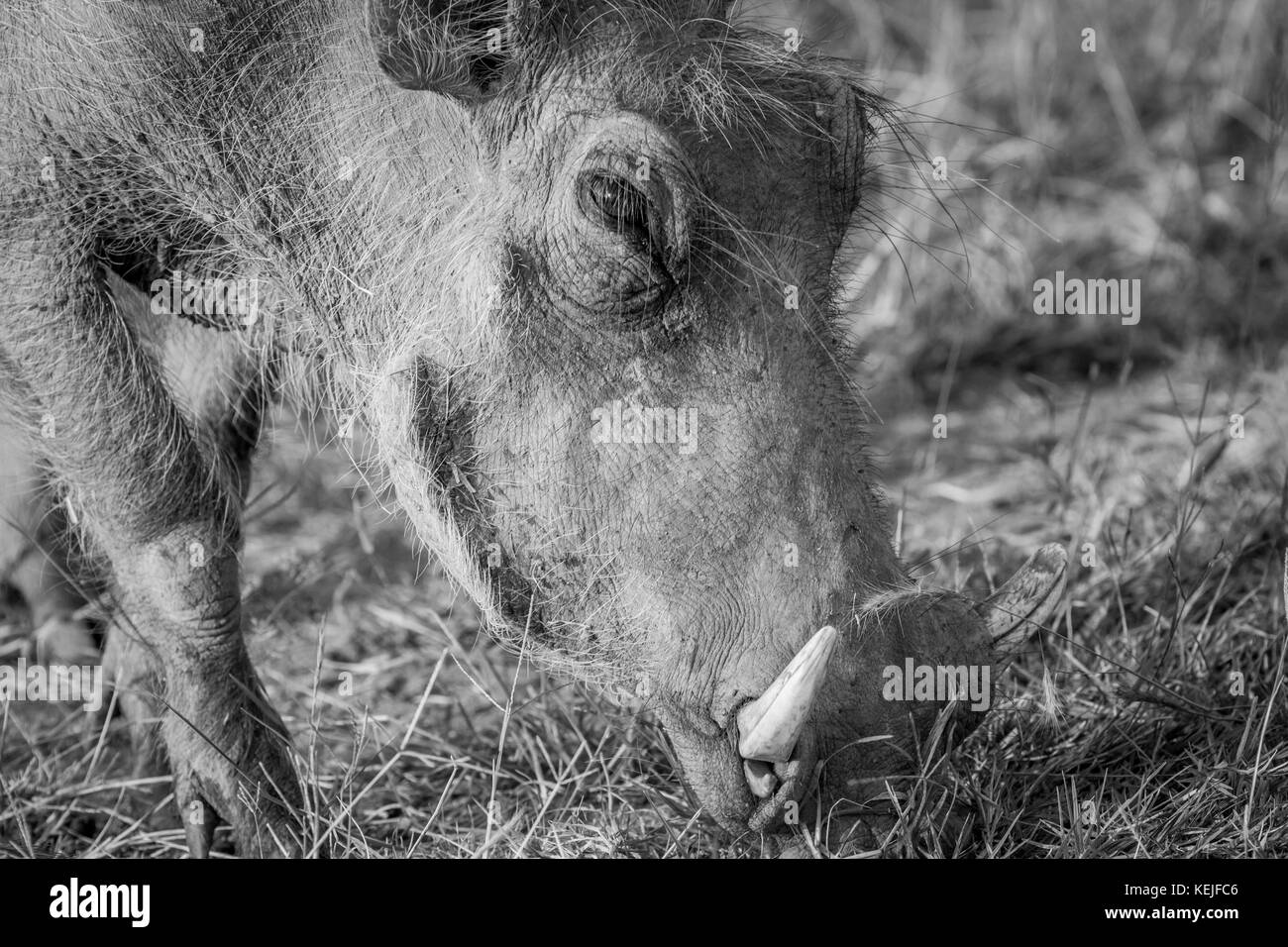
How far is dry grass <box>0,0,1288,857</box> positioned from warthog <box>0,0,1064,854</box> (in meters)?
0.24

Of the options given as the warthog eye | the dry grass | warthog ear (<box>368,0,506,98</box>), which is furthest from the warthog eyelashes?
the dry grass

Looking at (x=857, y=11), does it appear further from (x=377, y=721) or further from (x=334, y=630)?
(x=377, y=721)

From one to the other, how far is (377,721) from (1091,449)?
2258mm

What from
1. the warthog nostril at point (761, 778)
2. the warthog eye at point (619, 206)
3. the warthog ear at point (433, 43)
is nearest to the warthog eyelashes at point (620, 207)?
the warthog eye at point (619, 206)

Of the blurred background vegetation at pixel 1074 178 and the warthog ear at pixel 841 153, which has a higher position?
the blurred background vegetation at pixel 1074 178

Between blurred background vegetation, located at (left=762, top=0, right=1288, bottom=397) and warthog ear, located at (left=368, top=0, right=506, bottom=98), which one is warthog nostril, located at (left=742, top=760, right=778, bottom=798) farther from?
blurred background vegetation, located at (left=762, top=0, right=1288, bottom=397)

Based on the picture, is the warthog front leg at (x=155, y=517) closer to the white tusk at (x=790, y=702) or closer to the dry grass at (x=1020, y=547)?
the dry grass at (x=1020, y=547)

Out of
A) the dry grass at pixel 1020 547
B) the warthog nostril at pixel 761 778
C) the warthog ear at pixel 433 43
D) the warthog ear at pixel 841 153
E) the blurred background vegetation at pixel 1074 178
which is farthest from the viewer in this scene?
the blurred background vegetation at pixel 1074 178

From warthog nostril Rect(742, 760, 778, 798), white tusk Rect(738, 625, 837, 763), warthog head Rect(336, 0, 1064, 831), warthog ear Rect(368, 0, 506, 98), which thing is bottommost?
warthog nostril Rect(742, 760, 778, 798)

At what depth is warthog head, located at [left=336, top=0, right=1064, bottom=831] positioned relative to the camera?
2.33 m

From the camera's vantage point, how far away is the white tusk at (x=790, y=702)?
2.20 meters

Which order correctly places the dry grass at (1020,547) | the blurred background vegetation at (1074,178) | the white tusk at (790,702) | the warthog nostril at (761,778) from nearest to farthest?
the white tusk at (790,702) → the warthog nostril at (761,778) → the dry grass at (1020,547) → the blurred background vegetation at (1074,178)

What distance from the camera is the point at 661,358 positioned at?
237 centimetres
